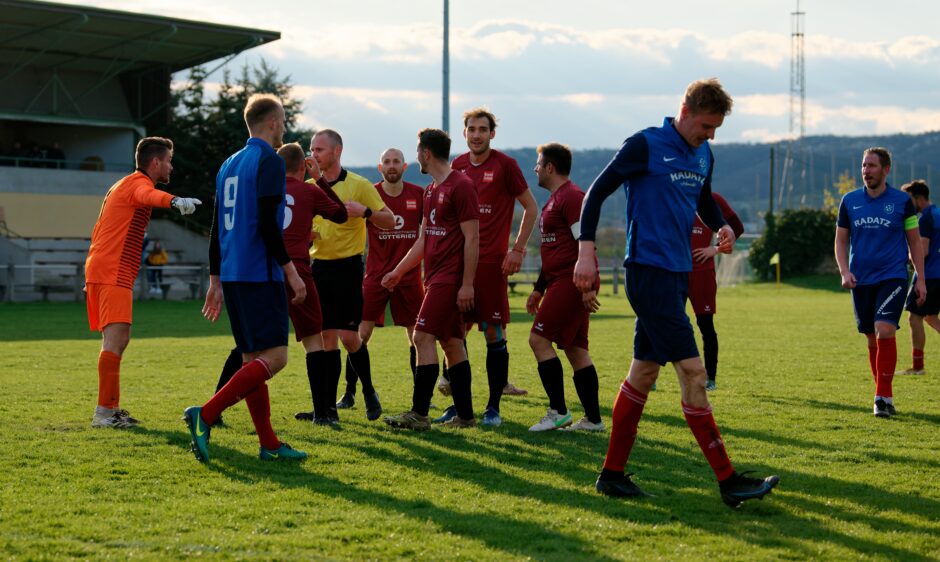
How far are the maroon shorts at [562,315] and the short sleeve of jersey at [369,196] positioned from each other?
159 centimetres

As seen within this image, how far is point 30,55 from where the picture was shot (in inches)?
1612

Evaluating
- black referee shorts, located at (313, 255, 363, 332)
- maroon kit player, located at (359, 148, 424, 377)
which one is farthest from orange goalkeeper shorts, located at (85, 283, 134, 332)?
maroon kit player, located at (359, 148, 424, 377)

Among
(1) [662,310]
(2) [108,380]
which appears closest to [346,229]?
(2) [108,380]

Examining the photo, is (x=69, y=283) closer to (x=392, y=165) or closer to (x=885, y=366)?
(x=392, y=165)

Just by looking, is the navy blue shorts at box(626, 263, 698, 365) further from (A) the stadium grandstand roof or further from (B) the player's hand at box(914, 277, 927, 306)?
(A) the stadium grandstand roof

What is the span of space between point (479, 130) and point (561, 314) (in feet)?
5.58

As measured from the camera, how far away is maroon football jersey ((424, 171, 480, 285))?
25.5 ft

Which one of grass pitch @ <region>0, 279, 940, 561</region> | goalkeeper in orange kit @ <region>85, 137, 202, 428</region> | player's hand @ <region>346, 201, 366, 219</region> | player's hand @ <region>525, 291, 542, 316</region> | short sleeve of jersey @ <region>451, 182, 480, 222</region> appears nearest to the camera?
grass pitch @ <region>0, 279, 940, 561</region>

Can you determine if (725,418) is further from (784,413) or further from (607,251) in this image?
(607,251)

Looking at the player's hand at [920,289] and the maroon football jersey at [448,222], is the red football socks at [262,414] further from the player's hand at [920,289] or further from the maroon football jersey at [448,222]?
the player's hand at [920,289]

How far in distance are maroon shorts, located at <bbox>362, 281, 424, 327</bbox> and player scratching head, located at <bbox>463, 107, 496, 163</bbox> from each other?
60.2 inches

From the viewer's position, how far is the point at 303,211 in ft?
26.5

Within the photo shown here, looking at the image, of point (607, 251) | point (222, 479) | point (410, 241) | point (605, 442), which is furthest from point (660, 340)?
point (607, 251)

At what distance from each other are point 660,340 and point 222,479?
258cm
